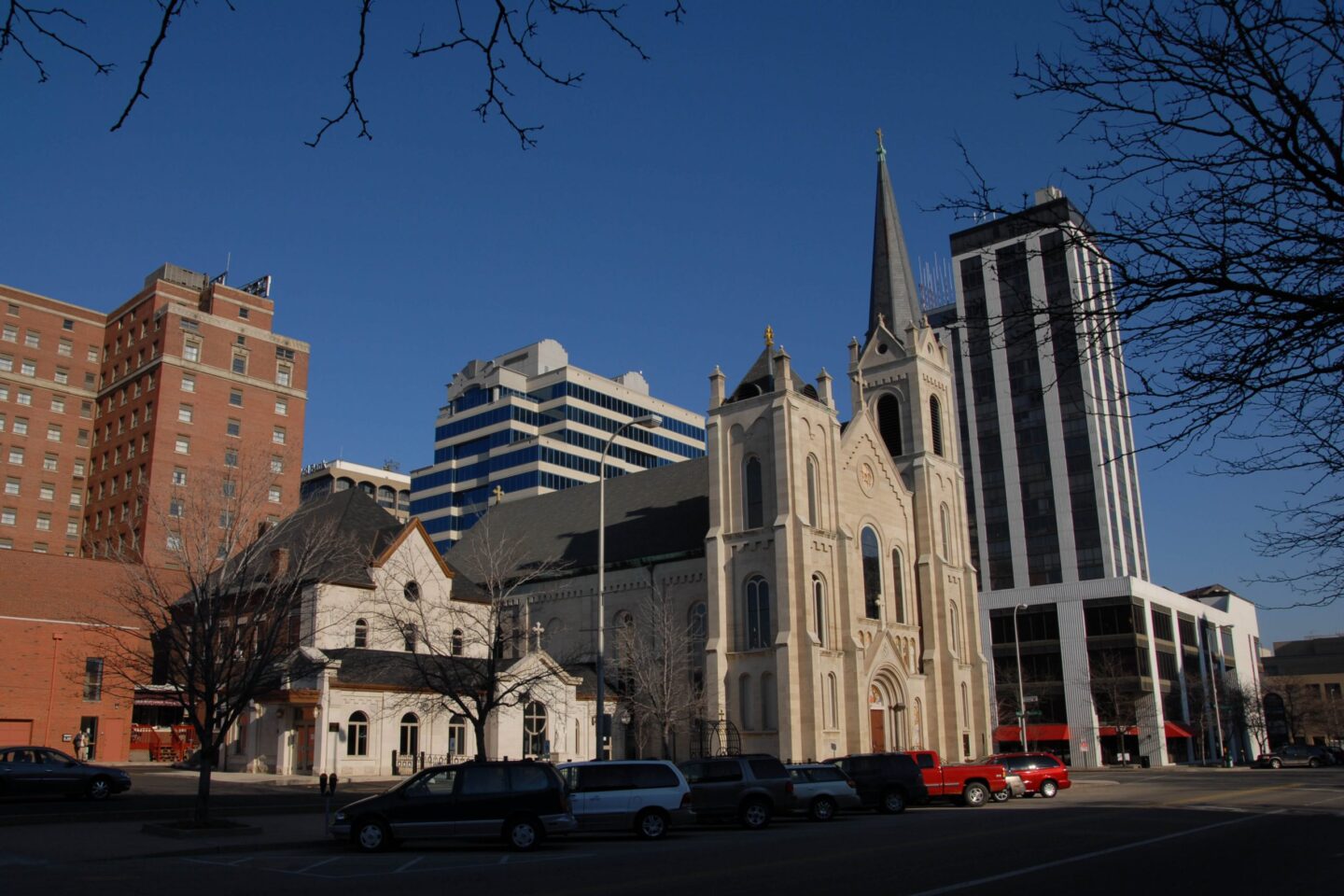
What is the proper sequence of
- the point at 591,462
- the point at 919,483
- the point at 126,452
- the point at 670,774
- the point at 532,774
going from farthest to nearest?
the point at 591,462 → the point at 126,452 → the point at 919,483 → the point at 670,774 → the point at 532,774

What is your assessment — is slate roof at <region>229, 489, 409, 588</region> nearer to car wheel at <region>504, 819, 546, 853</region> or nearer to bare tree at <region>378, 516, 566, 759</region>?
bare tree at <region>378, 516, 566, 759</region>

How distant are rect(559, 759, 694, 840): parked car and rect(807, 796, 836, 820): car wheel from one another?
6.51 meters

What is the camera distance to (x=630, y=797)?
864 inches

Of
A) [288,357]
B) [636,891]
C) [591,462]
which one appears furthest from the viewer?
[591,462]

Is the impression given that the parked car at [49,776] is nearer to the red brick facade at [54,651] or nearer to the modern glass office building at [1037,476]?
the red brick facade at [54,651]

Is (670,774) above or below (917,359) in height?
below

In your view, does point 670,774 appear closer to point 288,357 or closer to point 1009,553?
point 288,357

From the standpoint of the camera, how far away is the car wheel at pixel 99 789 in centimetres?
2908

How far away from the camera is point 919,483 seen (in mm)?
55500

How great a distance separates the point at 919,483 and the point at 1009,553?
58.6 meters

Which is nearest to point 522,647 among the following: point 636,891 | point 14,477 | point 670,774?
point 670,774

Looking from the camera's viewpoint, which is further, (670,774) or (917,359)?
(917,359)

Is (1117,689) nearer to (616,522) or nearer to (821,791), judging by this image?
(616,522)

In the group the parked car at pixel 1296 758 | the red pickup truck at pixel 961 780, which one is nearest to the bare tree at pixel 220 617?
the red pickup truck at pixel 961 780
